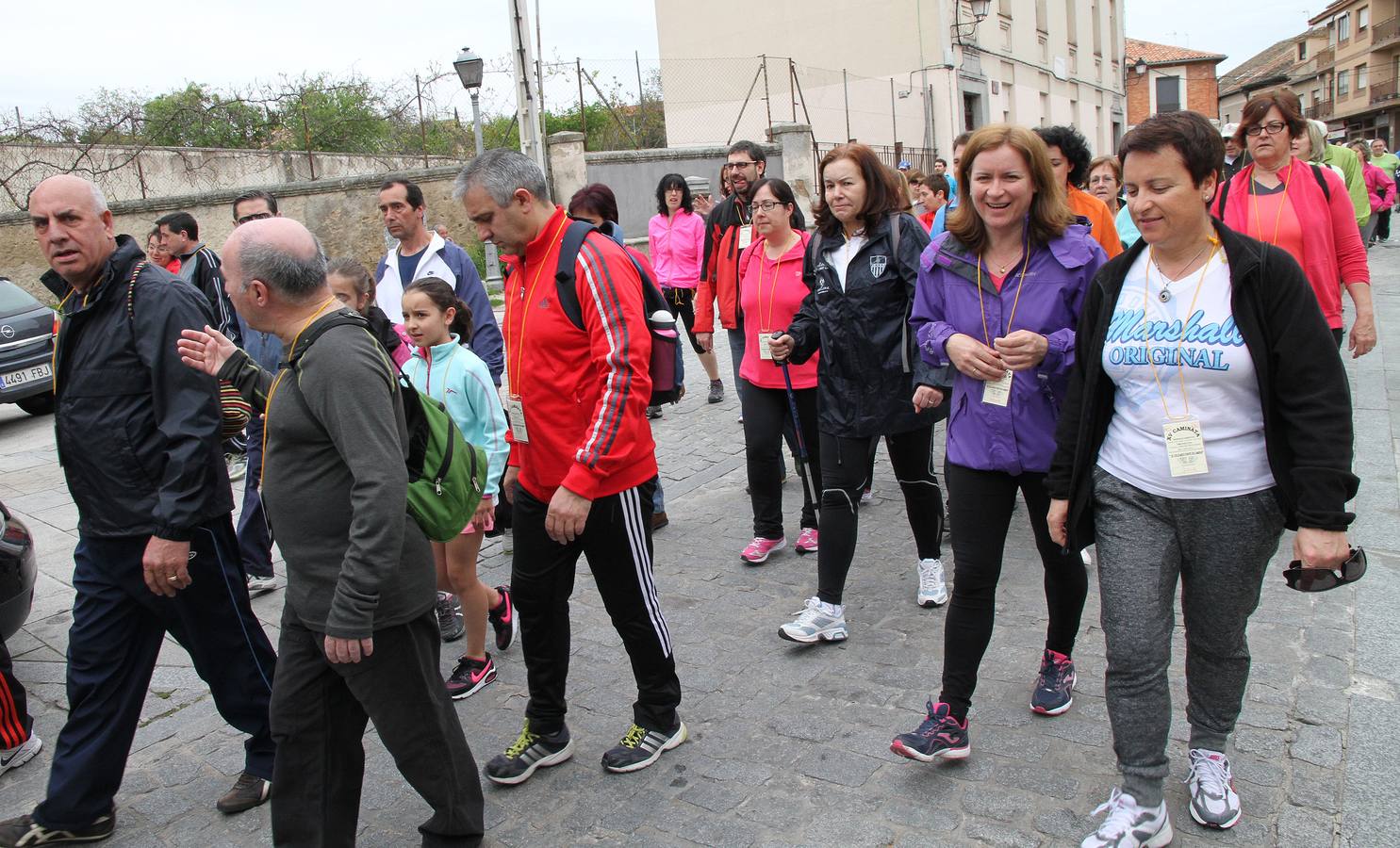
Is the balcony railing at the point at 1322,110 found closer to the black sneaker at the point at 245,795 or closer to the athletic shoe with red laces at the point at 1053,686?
the athletic shoe with red laces at the point at 1053,686

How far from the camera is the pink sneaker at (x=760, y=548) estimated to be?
5.32 m

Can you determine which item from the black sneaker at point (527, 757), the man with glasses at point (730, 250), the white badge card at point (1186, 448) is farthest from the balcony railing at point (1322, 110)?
the black sneaker at point (527, 757)

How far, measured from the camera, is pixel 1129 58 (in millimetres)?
54500

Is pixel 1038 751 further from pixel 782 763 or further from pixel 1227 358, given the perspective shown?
pixel 1227 358

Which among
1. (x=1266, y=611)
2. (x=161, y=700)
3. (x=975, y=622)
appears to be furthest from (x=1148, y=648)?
(x=161, y=700)

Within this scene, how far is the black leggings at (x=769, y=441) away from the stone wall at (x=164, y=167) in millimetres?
14264

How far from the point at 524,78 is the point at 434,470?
349 inches

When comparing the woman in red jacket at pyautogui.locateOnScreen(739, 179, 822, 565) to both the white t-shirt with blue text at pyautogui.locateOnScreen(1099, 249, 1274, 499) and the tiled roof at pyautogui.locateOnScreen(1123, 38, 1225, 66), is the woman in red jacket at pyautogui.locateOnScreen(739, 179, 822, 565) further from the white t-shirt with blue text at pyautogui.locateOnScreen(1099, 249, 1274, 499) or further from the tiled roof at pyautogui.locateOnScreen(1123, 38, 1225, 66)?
the tiled roof at pyautogui.locateOnScreen(1123, 38, 1225, 66)

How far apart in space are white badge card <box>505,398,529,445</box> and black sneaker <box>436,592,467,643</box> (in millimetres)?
1531

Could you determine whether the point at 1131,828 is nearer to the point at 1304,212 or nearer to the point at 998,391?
the point at 998,391

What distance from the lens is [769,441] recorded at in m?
5.30

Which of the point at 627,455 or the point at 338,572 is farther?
the point at 627,455

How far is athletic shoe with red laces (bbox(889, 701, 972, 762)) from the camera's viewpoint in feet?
10.5

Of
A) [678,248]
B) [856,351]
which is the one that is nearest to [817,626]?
[856,351]
